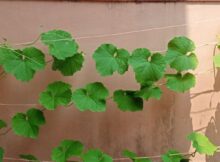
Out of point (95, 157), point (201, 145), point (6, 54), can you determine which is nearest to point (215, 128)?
point (201, 145)

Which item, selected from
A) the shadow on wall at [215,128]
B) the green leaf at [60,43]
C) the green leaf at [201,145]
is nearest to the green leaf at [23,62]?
the green leaf at [60,43]

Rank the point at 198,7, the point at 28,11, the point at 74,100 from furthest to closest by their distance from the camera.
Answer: the point at 198,7
the point at 28,11
the point at 74,100

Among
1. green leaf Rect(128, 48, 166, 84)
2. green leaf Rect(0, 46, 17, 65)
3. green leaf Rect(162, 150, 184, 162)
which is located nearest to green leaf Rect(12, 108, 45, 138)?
green leaf Rect(0, 46, 17, 65)

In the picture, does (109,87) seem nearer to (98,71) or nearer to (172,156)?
(98,71)

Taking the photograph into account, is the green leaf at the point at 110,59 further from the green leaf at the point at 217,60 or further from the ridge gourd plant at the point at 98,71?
the green leaf at the point at 217,60

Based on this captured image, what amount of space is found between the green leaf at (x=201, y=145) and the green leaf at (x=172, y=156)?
16cm

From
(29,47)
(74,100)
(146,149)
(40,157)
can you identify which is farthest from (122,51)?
(40,157)

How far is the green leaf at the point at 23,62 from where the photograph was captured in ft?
8.94

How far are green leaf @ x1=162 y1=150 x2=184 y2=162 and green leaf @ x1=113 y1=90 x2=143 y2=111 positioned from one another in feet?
1.39

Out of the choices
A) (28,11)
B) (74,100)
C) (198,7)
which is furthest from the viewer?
(198,7)

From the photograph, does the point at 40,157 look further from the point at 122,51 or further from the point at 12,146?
the point at 122,51

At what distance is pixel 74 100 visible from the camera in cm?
279

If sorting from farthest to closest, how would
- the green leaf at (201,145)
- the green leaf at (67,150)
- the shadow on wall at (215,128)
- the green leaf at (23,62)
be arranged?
the shadow on wall at (215,128) → the green leaf at (201,145) → the green leaf at (67,150) → the green leaf at (23,62)

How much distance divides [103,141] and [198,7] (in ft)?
4.48
